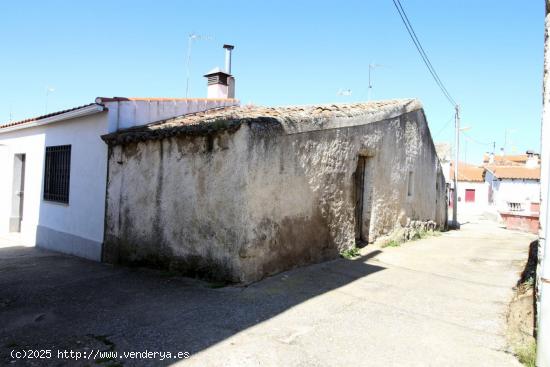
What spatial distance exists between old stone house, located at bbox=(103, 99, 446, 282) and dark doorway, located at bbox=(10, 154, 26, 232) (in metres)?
5.52

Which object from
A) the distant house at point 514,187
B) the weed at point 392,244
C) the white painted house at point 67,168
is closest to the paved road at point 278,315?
the white painted house at point 67,168

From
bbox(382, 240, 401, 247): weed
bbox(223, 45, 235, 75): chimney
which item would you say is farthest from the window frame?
bbox(382, 240, 401, 247): weed

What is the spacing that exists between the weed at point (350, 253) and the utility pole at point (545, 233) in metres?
3.70

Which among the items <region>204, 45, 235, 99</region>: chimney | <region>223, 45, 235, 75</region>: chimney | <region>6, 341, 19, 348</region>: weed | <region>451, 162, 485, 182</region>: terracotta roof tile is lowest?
<region>6, 341, 19, 348</region>: weed

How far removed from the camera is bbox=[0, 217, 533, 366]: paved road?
3625 mm

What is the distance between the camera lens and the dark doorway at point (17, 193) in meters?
11.5

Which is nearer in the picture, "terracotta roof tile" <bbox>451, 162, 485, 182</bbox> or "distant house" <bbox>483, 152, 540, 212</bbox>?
"distant house" <bbox>483, 152, 540, 212</bbox>

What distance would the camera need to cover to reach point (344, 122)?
7312 millimetres

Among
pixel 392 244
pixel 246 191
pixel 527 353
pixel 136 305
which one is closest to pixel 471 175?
pixel 392 244

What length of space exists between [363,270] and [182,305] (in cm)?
314

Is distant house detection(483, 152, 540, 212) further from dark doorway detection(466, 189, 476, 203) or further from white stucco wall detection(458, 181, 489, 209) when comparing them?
dark doorway detection(466, 189, 476, 203)

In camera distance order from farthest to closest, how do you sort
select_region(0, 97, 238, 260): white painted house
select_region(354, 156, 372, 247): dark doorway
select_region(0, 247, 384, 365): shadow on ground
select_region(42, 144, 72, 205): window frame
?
select_region(42, 144, 72, 205): window frame, select_region(354, 156, 372, 247): dark doorway, select_region(0, 97, 238, 260): white painted house, select_region(0, 247, 384, 365): shadow on ground

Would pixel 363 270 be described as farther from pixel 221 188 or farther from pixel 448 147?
pixel 448 147

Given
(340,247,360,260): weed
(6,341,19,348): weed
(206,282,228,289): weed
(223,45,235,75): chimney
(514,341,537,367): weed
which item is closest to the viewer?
(514,341,537,367): weed
